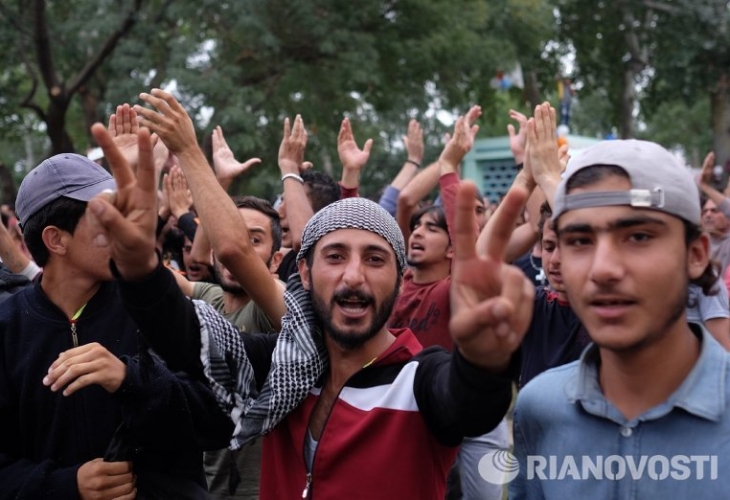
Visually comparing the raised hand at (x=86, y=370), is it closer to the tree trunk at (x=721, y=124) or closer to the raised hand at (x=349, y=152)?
the raised hand at (x=349, y=152)

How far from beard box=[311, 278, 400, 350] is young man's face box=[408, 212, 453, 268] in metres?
2.64

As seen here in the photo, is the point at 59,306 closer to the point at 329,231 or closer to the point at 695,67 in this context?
the point at 329,231

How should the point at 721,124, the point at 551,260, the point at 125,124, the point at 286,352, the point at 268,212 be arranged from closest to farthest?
the point at 286,352, the point at 125,124, the point at 551,260, the point at 268,212, the point at 721,124

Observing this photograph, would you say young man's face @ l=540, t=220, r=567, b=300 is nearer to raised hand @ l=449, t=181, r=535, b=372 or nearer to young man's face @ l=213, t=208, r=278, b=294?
young man's face @ l=213, t=208, r=278, b=294

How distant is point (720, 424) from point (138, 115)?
2.10 metres

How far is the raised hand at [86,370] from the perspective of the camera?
2.54 meters

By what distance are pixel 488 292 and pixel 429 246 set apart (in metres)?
3.49

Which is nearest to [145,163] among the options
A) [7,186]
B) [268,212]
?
[268,212]

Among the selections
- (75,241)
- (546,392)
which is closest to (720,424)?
(546,392)

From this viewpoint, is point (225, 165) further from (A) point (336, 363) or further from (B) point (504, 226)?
(B) point (504, 226)

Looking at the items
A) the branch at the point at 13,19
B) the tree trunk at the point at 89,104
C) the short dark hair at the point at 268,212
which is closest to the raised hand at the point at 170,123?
the short dark hair at the point at 268,212

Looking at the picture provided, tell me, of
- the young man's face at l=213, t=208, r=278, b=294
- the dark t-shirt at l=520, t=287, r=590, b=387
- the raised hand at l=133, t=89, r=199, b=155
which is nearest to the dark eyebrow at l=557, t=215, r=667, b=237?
the raised hand at l=133, t=89, r=199, b=155

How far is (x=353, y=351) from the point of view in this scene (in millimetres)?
2918

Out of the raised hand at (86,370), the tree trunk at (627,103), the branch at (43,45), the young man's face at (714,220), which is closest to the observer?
the raised hand at (86,370)
